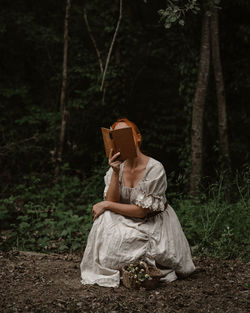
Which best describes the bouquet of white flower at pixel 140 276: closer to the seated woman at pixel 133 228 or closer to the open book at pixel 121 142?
the seated woman at pixel 133 228

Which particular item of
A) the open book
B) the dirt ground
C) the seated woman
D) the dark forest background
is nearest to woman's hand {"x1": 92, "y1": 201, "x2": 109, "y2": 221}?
the seated woman

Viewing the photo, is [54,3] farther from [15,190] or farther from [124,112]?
[15,190]

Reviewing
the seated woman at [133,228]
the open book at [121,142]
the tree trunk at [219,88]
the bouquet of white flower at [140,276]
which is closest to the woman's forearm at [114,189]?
the seated woman at [133,228]

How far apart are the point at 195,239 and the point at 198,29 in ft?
13.6

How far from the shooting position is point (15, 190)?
6.83 metres

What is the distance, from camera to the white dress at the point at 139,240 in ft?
11.7

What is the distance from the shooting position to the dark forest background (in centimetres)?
735

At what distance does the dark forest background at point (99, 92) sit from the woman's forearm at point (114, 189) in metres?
2.82

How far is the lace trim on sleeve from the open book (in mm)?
346

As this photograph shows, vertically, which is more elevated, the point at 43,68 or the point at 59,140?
the point at 43,68

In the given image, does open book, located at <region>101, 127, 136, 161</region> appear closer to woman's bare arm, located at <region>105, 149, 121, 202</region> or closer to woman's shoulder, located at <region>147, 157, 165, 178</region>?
woman's bare arm, located at <region>105, 149, 121, 202</region>

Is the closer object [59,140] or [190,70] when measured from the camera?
[190,70]

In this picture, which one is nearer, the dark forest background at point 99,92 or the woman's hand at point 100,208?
the woman's hand at point 100,208

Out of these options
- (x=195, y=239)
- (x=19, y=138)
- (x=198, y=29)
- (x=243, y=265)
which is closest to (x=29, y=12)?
(x=19, y=138)
